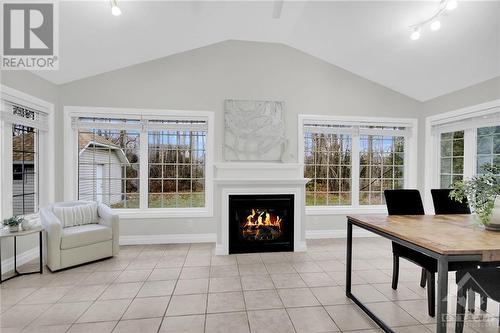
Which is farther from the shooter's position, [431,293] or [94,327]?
[431,293]

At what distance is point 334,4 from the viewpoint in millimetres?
3246

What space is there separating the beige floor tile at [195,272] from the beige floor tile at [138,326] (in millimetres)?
827

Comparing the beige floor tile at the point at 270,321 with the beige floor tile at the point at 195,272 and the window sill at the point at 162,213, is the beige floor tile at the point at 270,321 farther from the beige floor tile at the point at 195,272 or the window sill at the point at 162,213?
the window sill at the point at 162,213

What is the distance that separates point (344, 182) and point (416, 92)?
1.97m

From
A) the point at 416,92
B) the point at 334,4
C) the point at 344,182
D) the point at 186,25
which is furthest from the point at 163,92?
the point at 416,92

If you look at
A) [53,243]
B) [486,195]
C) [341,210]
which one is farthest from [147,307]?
[341,210]

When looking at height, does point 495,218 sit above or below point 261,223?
above

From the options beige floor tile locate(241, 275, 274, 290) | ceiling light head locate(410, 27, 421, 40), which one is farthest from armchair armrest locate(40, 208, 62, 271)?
ceiling light head locate(410, 27, 421, 40)

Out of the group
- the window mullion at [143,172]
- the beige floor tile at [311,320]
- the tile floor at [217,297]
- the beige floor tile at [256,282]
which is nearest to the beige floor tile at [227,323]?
the tile floor at [217,297]

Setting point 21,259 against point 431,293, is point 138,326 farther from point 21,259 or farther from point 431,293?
point 431,293

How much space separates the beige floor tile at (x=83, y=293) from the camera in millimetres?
2441

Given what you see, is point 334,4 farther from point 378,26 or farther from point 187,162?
point 187,162

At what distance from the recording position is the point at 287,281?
286cm

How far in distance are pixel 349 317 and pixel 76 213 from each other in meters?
3.51
